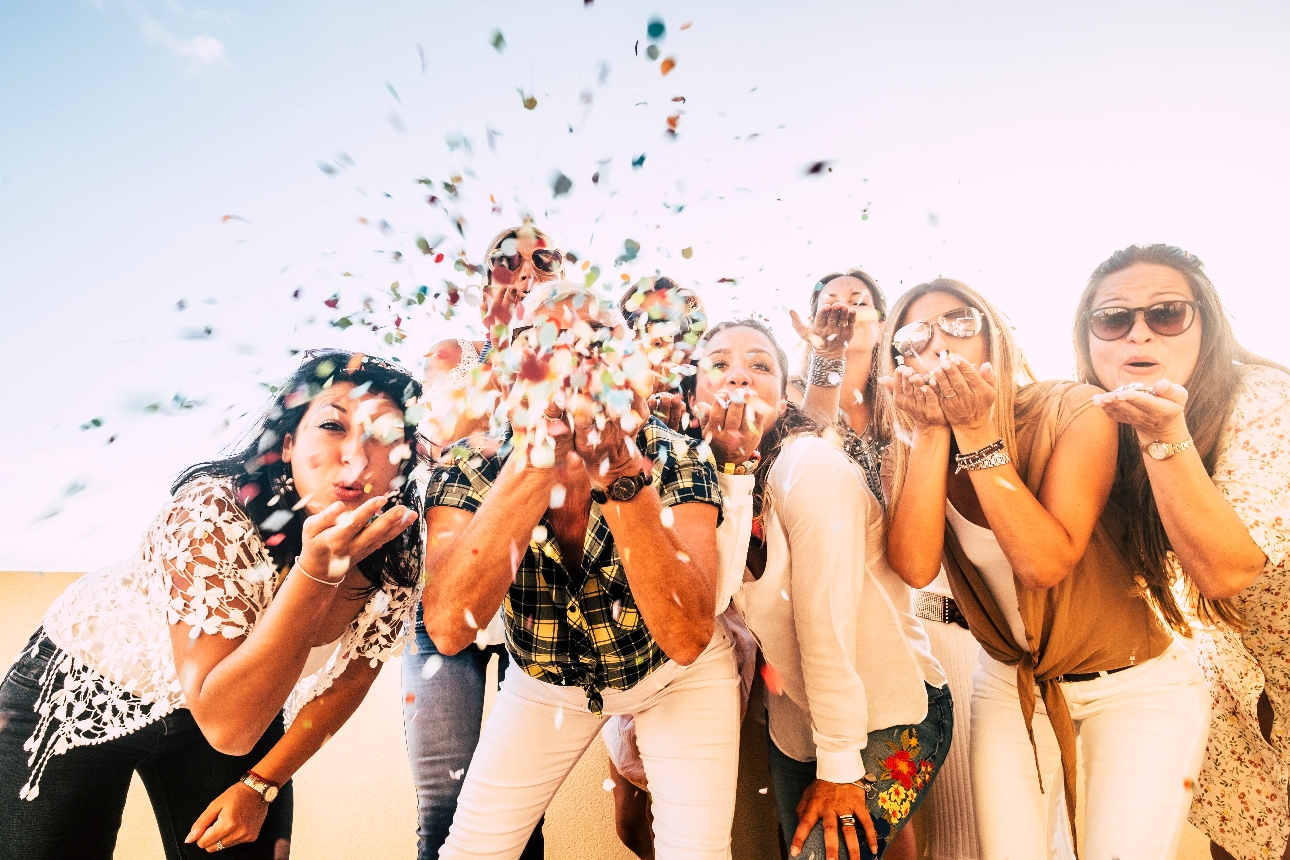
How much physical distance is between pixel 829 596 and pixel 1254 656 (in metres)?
1.57

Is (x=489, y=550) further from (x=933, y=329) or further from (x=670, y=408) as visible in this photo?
(x=933, y=329)

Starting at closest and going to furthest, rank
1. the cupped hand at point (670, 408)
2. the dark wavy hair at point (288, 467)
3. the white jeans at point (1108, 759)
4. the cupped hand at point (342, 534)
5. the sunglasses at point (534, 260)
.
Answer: the cupped hand at point (342, 534)
the white jeans at point (1108, 759)
the dark wavy hair at point (288, 467)
the cupped hand at point (670, 408)
the sunglasses at point (534, 260)

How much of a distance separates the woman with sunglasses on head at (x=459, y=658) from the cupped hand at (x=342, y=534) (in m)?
0.60

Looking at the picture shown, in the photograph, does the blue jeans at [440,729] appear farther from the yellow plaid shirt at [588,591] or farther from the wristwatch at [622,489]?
the wristwatch at [622,489]

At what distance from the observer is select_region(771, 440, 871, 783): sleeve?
65.9 inches

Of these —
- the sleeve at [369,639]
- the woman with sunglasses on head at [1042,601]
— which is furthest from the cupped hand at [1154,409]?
the sleeve at [369,639]

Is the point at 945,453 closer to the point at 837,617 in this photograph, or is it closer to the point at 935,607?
the point at 837,617

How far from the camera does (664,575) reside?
1.40 m

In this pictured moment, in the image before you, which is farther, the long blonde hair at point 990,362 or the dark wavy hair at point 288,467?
the long blonde hair at point 990,362

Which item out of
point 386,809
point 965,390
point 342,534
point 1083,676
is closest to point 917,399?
point 965,390

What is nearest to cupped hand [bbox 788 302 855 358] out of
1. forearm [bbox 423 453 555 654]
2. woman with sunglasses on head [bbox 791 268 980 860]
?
woman with sunglasses on head [bbox 791 268 980 860]

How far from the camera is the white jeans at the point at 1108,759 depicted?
1.58 meters

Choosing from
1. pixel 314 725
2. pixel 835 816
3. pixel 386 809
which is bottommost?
pixel 386 809

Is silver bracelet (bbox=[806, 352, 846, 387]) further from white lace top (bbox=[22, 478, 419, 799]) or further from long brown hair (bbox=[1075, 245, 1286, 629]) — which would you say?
white lace top (bbox=[22, 478, 419, 799])
